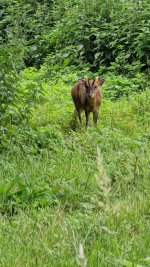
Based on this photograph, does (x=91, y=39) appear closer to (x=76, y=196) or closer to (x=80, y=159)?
(x=80, y=159)

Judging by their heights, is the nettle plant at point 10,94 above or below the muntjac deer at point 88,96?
above

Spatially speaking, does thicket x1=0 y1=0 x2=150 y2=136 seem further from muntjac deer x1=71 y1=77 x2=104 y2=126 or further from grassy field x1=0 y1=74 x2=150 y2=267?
grassy field x1=0 y1=74 x2=150 y2=267

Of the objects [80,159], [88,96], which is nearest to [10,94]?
[80,159]

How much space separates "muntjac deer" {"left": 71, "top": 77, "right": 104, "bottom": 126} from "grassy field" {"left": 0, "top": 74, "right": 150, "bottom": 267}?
283mm

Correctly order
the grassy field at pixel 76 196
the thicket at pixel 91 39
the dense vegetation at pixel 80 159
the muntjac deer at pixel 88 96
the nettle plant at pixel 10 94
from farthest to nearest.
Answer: the thicket at pixel 91 39
the muntjac deer at pixel 88 96
the nettle plant at pixel 10 94
the dense vegetation at pixel 80 159
the grassy field at pixel 76 196

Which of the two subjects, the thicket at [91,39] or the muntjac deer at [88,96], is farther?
the thicket at [91,39]

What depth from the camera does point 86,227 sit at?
369 cm

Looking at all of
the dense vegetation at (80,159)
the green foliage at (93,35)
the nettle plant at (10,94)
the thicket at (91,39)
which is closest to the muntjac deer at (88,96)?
the dense vegetation at (80,159)

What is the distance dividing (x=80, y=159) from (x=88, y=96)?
2569 millimetres

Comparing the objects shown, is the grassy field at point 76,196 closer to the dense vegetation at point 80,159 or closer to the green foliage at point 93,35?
the dense vegetation at point 80,159

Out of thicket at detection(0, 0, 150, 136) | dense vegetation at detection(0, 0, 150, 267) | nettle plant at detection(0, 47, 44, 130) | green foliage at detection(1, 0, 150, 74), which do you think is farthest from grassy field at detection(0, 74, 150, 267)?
green foliage at detection(1, 0, 150, 74)

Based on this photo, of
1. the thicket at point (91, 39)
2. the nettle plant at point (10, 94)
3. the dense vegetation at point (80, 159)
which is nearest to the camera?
the dense vegetation at point (80, 159)

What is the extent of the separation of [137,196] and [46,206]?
2.50ft

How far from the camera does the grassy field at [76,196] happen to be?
10.3 feet
